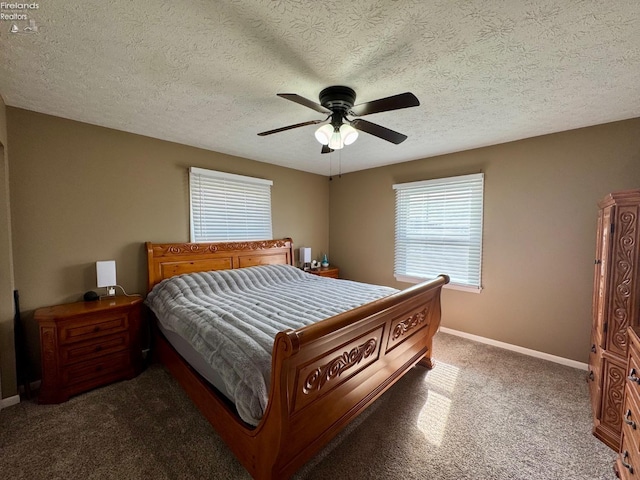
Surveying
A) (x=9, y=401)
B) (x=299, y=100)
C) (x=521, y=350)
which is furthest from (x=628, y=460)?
(x=9, y=401)

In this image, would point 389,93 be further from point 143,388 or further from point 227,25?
point 143,388

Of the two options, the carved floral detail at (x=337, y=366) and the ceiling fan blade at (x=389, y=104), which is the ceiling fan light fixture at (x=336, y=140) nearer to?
the ceiling fan blade at (x=389, y=104)

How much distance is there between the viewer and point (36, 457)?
5.43ft

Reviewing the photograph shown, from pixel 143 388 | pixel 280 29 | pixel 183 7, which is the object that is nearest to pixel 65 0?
pixel 183 7

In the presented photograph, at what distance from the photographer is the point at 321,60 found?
1.58 metres

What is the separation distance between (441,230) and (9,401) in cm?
469

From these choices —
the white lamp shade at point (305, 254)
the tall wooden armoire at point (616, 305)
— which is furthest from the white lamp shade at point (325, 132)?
the white lamp shade at point (305, 254)

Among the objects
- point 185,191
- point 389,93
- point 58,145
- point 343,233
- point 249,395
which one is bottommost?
point 249,395

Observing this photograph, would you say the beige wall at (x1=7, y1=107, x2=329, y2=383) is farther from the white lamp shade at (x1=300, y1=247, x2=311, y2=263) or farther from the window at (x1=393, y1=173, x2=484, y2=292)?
the window at (x1=393, y1=173, x2=484, y2=292)

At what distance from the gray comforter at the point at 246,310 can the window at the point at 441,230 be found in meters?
1.26

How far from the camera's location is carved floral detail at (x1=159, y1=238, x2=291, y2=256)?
306 centimetres

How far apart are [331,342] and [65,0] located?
2052 millimetres

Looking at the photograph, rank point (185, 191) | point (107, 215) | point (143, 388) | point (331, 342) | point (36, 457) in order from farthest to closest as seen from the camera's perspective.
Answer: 1. point (185, 191)
2. point (107, 215)
3. point (143, 388)
4. point (36, 457)
5. point (331, 342)

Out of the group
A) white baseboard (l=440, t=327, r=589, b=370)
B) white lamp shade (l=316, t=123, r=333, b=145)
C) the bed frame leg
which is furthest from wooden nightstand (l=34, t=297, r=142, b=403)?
white baseboard (l=440, t=327, r=589, b=370)
